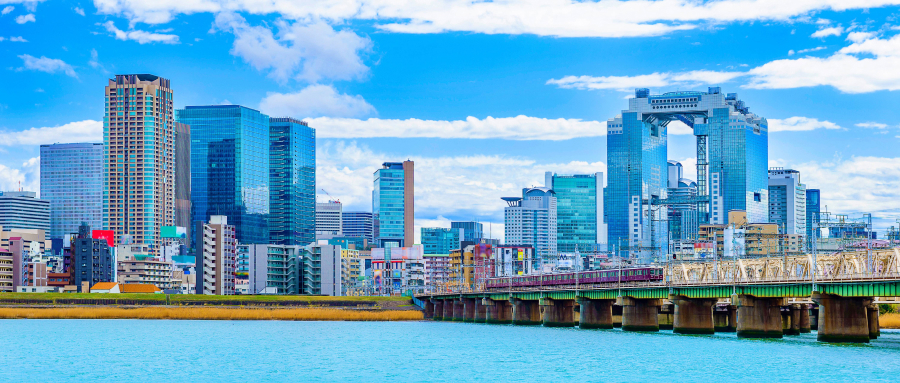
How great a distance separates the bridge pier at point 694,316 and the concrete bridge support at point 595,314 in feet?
68.3

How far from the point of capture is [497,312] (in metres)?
175

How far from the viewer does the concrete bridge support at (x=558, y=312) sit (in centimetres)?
15350

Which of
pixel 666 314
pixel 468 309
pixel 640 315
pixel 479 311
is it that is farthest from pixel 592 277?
pixel 468 309

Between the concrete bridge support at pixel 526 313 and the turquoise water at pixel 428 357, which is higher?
the turquoise water at pixel 428 357

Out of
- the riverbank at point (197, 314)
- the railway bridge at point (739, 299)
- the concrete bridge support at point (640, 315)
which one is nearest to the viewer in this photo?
the railway bridge at point (739, 299)

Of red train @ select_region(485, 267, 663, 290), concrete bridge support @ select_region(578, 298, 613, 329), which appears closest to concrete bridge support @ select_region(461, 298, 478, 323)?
red train @ select_region(485, 267, 663, 290)

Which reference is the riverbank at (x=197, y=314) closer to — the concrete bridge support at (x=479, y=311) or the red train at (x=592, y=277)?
the concrete bridge support at (x=479, y=311)

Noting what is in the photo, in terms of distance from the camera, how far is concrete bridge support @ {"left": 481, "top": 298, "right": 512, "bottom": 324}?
173038 mm

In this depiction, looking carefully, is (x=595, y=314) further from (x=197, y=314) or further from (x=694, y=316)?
(x=197, y=314)

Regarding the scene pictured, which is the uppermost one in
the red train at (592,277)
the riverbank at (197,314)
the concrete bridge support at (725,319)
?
the red train at (592,277)

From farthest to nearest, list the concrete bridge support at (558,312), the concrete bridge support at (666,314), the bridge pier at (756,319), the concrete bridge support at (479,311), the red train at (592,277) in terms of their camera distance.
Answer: the concrete bridge support at (479,311) → the concrete bridge support at (666,314) → the concrete bridge support at (558,312) → the red train at (592,277) → the bridge pier at (756,319)

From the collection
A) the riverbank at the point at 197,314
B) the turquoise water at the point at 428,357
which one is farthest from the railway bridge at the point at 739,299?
the riverbank at the point at 197,314

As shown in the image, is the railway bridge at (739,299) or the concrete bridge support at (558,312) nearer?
the railway bridge at (739,299)

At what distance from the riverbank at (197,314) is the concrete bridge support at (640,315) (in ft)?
180
